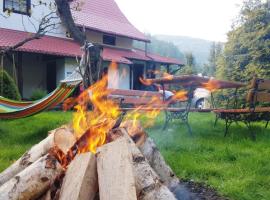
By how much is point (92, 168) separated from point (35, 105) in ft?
12.2

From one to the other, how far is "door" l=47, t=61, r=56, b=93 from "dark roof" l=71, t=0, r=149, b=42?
250cm

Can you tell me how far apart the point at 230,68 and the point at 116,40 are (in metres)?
9.91

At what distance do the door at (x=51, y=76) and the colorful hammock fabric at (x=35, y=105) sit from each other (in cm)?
1090

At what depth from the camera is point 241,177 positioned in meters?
3.71

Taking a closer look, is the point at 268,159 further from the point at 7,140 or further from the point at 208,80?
the point at 7,140

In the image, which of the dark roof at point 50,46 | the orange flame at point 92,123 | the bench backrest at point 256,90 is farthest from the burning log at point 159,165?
the dark roof at point 50,46

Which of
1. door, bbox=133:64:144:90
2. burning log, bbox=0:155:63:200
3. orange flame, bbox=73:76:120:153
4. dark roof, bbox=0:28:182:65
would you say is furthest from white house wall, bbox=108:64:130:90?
burning log, bbox=0:155:63:200

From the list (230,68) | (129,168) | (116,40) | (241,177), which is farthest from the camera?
(116,40)

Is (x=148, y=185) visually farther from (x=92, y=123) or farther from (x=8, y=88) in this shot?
(x=8, y=88)

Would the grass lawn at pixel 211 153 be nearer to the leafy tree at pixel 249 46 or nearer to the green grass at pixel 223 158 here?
the green grass at pixel 223 158

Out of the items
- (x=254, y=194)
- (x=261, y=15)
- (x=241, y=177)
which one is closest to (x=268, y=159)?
(x=241, y=177)

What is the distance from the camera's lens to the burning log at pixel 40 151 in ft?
9.37

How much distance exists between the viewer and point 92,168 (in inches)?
91.9

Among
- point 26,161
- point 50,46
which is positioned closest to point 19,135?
point 26,161
